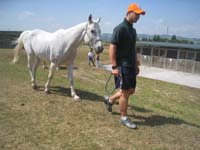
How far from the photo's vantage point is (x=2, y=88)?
6.37 metres

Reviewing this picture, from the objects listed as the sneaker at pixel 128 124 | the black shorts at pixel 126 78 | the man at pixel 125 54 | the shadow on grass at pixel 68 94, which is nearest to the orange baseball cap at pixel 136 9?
the man at pixel 125 54

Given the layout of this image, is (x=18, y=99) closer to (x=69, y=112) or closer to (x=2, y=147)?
(x=69, y=112)

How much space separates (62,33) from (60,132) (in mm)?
2767

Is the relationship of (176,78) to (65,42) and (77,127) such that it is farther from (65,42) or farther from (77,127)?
(77,127)

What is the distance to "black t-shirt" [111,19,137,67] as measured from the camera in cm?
402

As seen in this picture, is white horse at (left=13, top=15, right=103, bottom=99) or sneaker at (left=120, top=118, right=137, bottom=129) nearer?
sneaker at (left=120, top=118, right=137, bottom=129)

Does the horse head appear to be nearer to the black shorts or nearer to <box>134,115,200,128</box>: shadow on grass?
the black shorts

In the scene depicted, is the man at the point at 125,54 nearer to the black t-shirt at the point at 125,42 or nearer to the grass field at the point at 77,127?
the black t-shirt at the point at 125,42

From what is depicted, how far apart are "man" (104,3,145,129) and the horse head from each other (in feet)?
3.37

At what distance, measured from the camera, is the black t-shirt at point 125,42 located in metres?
4.02

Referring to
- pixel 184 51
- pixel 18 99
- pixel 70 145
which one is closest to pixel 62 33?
pixel 18 99

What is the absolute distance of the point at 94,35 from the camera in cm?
522

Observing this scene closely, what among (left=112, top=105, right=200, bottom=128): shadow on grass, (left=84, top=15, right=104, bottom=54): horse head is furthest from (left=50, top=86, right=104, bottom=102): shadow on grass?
(left=84, top=15, right=104, bottom=54): horse head

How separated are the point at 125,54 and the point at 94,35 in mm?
1271
